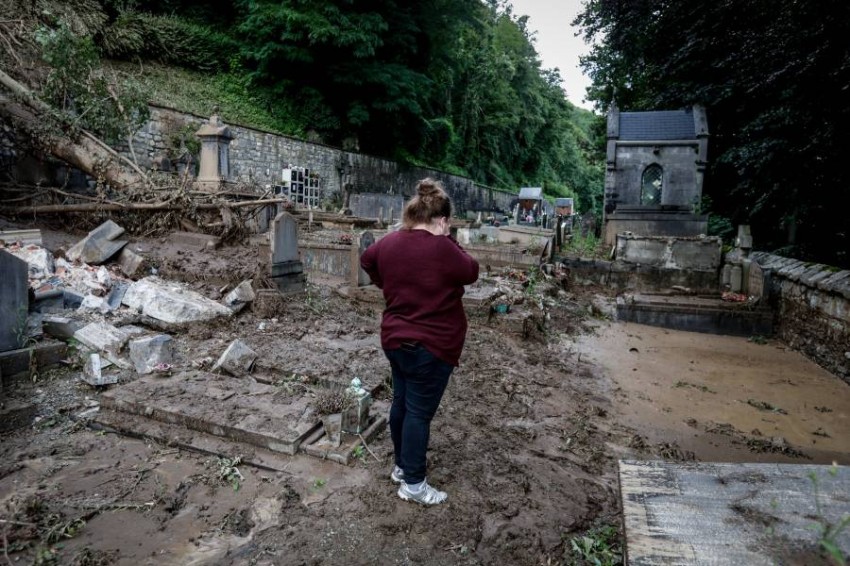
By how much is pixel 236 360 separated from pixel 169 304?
1.74 meters

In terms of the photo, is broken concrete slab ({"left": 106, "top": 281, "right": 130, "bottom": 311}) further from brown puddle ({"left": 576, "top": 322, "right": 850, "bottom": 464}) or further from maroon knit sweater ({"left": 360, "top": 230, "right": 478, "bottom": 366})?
brown puddle ({"left": 576, "top": 322, "right": 850, "bottom": 464})

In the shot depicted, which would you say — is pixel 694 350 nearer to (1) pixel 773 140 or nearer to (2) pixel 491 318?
(2) pixel 491 318

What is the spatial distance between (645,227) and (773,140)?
8358 mm

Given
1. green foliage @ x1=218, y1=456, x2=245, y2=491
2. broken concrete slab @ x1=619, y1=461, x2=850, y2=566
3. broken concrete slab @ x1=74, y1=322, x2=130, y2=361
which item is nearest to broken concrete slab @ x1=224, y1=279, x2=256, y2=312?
broken concrete slab @ x1=74, y1=322, x2=130, y2=361

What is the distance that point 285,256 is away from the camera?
714 cm

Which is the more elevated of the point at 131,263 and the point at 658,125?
the point at 658,125

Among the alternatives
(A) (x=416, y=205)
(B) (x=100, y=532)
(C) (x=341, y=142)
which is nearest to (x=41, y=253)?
(B) (x=100, y=532)

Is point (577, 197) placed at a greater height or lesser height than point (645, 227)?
greater

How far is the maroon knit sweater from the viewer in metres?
2.64

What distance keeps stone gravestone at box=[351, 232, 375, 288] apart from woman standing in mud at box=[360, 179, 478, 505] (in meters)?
5.04

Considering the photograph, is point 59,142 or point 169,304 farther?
point 59,142

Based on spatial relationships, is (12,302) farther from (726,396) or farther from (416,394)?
(726,396)

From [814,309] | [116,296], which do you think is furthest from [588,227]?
[116,296]

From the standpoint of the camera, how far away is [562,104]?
Answer: 51.3m
